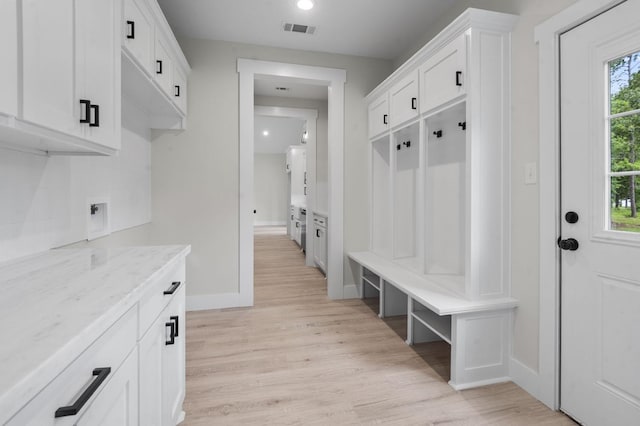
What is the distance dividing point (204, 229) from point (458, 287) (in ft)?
7.79

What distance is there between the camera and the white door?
54.3 inches

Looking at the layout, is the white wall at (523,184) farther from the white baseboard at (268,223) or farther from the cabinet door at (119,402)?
the white baseboard at (268,223)

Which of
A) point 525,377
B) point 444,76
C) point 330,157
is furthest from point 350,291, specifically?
point 444,76

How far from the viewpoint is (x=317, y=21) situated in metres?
2.82

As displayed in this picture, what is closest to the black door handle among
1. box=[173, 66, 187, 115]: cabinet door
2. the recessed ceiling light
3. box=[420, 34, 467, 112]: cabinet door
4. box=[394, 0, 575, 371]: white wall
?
box=[394, 0, 575, 371]: white wall

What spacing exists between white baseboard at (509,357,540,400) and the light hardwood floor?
0.05 meters

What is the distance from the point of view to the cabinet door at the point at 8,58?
2.71ft

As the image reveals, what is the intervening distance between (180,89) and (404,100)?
1977 millimetres

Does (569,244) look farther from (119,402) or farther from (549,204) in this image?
(119,402)

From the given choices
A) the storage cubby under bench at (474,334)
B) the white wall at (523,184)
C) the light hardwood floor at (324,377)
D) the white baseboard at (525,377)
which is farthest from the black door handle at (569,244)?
the light hardwood floor at (324,377)

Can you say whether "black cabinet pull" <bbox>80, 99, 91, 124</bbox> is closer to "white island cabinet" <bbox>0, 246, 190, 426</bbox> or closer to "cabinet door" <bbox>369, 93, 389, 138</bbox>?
"white island cabinet" <bbox>0, 246, 190, 426</bbox>

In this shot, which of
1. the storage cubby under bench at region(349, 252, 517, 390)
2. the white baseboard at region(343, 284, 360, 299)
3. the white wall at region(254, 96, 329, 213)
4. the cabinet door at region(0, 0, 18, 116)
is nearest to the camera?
the cabinet door at region(0, 0, 18, 116)

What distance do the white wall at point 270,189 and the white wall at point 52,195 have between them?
856 centimetres

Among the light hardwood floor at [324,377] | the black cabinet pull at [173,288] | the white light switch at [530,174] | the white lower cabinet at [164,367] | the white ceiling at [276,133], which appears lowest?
the light hardwood floor at [324,377]
